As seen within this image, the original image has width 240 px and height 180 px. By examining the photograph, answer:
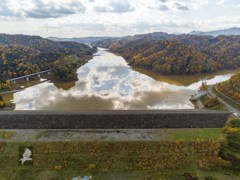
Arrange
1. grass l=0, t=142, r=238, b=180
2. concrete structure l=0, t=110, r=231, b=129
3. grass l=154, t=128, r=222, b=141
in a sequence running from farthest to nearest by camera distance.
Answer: concrete structure l=0, t=110, r=231, b=129, grass l=154, t=128, r=222, b=141, grass l=0, t=142, r=238, b=180

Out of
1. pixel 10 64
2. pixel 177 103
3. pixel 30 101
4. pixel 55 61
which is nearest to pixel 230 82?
pixel 177 103

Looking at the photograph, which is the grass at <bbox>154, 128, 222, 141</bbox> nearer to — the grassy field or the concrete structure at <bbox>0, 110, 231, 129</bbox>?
the grassy field

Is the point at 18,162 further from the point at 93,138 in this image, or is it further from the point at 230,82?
the point at 230,82

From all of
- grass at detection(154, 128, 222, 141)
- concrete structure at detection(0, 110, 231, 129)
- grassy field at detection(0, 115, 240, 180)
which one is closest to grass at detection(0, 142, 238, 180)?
grassy field at detection(0, 115, 240, 180)

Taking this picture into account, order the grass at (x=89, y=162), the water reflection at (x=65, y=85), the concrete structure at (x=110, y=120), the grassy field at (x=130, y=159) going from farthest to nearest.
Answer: the water reflection at (x=65, y=85) → the concrete structure at (x=110, y=120) → the grassy field at (x=130, y=159) → the grass at (x=89, y=162)

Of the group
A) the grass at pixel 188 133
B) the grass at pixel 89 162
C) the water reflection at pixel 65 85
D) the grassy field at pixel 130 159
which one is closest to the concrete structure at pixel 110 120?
the grass at pixel 188 133

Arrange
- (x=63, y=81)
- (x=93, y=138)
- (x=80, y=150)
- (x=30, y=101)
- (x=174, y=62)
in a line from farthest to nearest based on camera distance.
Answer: (x=174, y=62) < (x=63, y=81) < (x=30, y=101) < (x=93, y=138) < (x=80, y=150)

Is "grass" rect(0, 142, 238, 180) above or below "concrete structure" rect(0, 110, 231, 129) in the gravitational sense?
below

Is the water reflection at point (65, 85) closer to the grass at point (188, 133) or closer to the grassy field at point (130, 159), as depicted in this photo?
the grassy field at point (130, 159)
